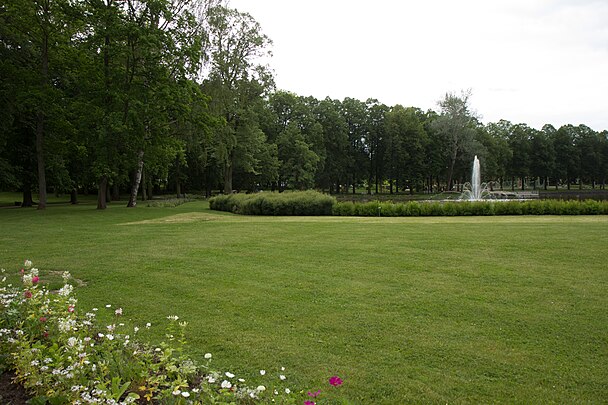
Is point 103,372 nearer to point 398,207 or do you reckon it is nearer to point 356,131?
point 398,207

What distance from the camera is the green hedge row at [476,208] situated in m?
19.0

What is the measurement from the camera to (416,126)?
2277 inches

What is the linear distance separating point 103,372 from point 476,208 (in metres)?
19.7

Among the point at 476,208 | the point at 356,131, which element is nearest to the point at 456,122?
the point at 356,131

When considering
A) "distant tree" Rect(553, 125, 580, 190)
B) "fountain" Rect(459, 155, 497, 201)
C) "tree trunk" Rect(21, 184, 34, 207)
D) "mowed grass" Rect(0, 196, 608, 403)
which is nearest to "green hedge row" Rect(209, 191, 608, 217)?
"mowed grass" Rect(0, 196, 608, 403)

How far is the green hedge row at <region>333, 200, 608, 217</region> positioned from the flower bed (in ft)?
58.3

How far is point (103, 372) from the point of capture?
3.10 metres

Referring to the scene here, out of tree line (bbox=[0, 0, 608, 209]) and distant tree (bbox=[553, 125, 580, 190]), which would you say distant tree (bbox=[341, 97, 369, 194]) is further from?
distant tree (bbox=[553, 125, 580, 190])

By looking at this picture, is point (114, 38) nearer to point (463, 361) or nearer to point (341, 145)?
point (463, 361)

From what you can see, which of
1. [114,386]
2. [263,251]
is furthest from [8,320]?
[263,251]

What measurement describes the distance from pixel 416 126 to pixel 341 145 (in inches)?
443

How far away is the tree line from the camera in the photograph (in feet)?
70.7

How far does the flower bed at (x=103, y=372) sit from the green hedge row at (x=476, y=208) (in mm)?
17784

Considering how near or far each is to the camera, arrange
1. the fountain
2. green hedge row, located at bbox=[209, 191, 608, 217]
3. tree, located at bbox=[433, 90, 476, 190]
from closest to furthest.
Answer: green hedge row, located at bbox=[209, 191, 608, 217] < the fountain < tree, located at bbox=[433, 90, 476, 190]
